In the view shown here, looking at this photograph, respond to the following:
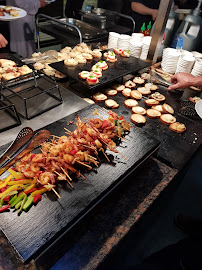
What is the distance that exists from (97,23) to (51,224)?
687cm

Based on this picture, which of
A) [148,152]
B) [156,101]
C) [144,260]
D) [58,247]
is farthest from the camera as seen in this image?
[156,101]

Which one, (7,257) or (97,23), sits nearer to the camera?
(7,257)

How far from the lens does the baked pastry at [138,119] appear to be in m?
3.06

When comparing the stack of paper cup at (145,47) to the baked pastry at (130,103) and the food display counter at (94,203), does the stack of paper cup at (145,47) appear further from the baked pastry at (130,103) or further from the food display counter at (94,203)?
the food display counter at (94,203)

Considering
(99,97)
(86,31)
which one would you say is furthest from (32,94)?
(86,31)

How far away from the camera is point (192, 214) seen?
3775mm

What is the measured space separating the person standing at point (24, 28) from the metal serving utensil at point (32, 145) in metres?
5.13

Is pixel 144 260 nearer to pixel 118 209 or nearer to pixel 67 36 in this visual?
pixel 118 209

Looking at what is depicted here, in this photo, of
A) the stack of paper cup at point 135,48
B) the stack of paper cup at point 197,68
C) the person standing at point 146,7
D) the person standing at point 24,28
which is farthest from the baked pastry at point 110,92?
the person standing at point 146,7

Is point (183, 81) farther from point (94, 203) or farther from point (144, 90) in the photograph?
point (94, 203)

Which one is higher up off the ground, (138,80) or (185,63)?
(185,63)

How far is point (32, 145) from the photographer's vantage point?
197 cm

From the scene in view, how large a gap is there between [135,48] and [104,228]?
12.5 feet

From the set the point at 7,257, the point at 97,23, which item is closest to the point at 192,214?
the point at 7,257
